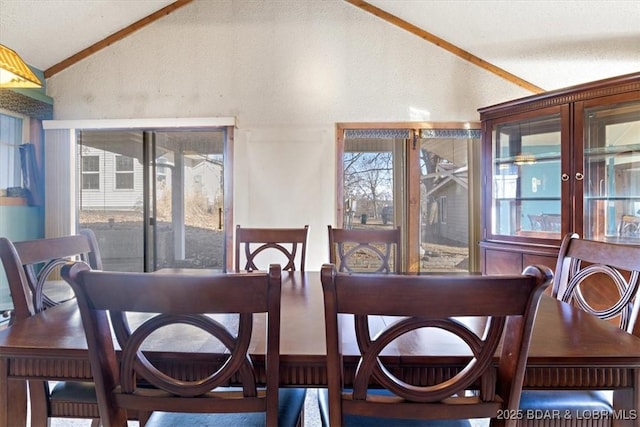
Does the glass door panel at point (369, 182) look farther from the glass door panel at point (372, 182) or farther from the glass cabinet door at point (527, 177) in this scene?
the glass cabinet door at point (527, 177)

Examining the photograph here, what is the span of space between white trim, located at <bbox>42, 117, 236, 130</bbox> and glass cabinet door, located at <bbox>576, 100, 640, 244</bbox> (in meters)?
2.91

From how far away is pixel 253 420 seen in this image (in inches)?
40.0

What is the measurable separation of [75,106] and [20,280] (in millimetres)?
2967

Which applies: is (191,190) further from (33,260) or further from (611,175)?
(611,175)

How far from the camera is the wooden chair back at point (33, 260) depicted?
3.76 ft

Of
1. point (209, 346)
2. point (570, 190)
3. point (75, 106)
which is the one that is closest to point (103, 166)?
point (75, 106)

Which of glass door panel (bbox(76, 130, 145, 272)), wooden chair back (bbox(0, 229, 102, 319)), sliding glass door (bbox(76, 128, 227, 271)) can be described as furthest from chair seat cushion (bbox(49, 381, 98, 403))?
glass door panel (bbox(76, 130, 145, 272))

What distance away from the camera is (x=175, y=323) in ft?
2.42

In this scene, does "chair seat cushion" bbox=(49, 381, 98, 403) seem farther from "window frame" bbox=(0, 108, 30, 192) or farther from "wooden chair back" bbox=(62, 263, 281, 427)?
"window frame" bbox=(0, 108, 30, 192)

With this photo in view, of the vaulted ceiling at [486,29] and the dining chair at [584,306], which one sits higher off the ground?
the vaulted ceiling at [486,29]

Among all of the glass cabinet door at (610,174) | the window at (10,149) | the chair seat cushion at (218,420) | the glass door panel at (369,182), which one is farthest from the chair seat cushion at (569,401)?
the window at (10,149)

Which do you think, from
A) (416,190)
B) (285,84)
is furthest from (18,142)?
(416,190)

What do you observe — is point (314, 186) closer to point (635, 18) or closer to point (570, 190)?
point (570, 190)

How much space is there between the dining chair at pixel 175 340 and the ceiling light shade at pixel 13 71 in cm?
127
